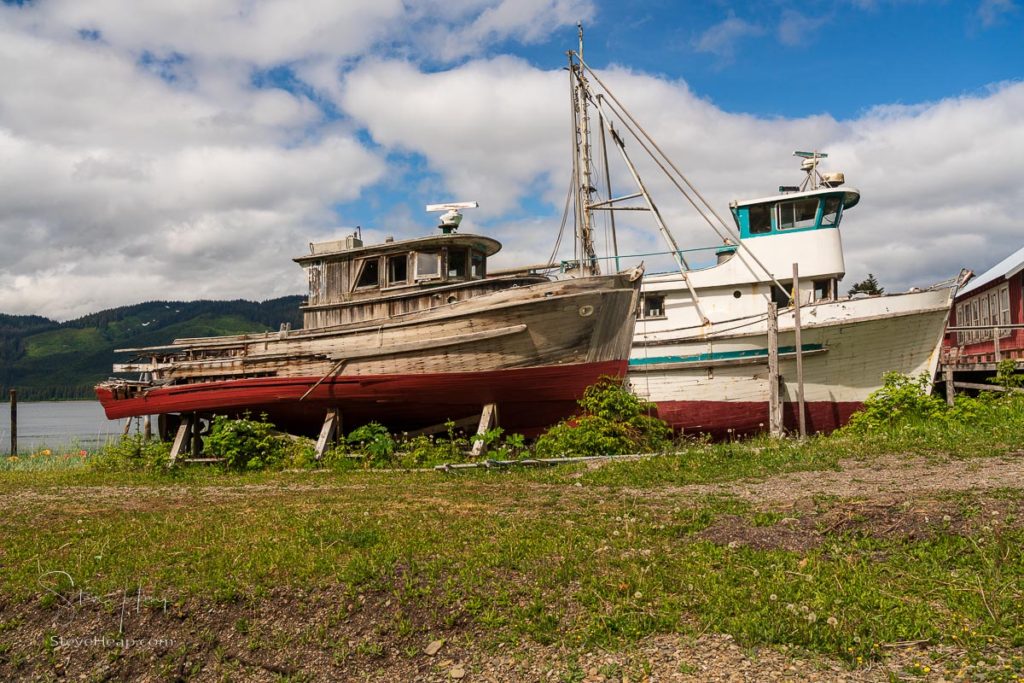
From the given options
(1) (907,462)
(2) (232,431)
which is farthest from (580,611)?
(2) (232,431)

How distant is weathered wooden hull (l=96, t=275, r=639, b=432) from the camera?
1669cm

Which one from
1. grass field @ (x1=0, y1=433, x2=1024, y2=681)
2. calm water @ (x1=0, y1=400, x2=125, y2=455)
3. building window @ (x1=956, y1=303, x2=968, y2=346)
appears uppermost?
building window @ (x1=956, y1=303, x2=968, y2=346)

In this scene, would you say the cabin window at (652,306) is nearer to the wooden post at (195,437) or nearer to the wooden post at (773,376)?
the wooden post at (773,376)

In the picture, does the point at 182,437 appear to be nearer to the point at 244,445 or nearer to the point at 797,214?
the point at 244,445

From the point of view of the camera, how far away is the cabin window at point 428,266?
18312mm

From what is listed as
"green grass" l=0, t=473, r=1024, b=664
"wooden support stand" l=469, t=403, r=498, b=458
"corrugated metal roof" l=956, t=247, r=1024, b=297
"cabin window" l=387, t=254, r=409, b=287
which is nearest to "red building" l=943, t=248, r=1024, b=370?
"corrugated metal roof" l=956, t=247, r=1024, b=297

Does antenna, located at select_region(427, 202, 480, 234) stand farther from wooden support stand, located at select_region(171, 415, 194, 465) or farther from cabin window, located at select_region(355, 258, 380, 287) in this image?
wooden support stand, located at select_region(171, 415, 194, 465)

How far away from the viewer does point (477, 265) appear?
19438 mm

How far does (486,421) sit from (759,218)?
12.1 metres

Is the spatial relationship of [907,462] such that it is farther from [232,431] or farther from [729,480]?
[232,431]

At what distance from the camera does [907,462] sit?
11492mm

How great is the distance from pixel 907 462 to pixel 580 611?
745 centimetres

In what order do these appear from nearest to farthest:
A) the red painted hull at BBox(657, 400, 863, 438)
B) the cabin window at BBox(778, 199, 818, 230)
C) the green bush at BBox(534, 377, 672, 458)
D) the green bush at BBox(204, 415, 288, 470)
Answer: the green bush at BBox(534, 377, 672, 458), the green bush at BBox(204, 415, 288, 470), the red painted hull at BBox(657, 400, 863, 438), the cabin window at BBox(778, 199, 818, 230)

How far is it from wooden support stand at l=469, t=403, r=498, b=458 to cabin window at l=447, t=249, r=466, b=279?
3.57 metres
